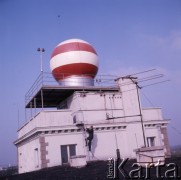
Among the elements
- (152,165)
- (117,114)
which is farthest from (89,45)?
(152,165)

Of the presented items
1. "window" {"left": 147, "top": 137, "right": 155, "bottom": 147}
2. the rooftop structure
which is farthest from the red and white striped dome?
"window" {"left": 147, "top": 137, "right": 155, "bottom": 147}

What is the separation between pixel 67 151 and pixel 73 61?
348 inches

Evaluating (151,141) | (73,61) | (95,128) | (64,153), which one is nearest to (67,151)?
(64,153)

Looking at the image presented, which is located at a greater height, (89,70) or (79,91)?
(89,70)

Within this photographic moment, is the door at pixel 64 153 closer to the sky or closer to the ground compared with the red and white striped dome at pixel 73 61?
closer to the ground

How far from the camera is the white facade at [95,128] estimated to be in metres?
24.1

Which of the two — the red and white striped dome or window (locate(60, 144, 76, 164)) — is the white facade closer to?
window (locate(60, 144, 76, 164))

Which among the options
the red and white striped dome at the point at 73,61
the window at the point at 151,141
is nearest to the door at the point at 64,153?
the red and white striped dome at the point at 73,61

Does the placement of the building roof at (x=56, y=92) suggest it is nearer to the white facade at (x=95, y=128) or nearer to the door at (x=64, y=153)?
the white facade at (x=95, y=128)

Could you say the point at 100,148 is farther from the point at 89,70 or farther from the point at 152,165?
the point at 152,165

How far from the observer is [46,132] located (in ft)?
78.5

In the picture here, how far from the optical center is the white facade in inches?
948

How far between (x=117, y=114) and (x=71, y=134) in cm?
523

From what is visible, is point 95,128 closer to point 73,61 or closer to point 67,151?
point 67,151
